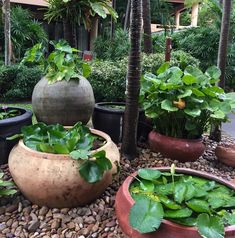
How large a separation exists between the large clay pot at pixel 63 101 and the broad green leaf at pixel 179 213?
2296mm

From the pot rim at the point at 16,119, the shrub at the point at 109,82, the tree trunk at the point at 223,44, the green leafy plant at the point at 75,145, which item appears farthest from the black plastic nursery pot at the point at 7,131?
the tree trunk at the point at 223,44

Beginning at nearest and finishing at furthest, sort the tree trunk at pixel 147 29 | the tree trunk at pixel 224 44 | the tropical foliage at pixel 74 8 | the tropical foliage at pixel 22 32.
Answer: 1. the tree trunk at pixel 224 44
2. the tropical foliage at pixel 74 8
3. the tree trunk at pixel 147 29
4. the tropical foliage at pixel 22 32

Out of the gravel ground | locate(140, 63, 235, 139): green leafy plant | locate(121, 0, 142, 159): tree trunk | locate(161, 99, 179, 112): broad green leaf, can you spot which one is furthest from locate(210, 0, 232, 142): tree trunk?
the gravel ground

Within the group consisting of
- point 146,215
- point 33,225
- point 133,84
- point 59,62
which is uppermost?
point 59,62

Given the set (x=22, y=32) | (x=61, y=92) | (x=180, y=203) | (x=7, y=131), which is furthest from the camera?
(x=22, y=32)

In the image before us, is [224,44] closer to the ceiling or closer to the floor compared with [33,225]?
closer to the ceiling

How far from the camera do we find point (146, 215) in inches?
81.4

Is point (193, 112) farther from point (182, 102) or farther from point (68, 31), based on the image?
point (68, 31)

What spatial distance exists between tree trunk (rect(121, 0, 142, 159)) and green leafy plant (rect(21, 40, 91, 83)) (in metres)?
0.91

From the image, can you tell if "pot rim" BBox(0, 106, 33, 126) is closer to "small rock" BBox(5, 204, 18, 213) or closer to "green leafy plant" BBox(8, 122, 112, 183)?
"green leafy plant" BBox(8, 122, 112, 183)

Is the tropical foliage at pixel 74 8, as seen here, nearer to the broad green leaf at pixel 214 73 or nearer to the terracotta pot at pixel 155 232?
the broad green leaf at pixel 214 73

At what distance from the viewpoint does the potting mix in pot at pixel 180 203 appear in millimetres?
2006

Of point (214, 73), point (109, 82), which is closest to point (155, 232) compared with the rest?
point (214, 73)

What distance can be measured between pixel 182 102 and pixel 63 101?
155 centimetres
